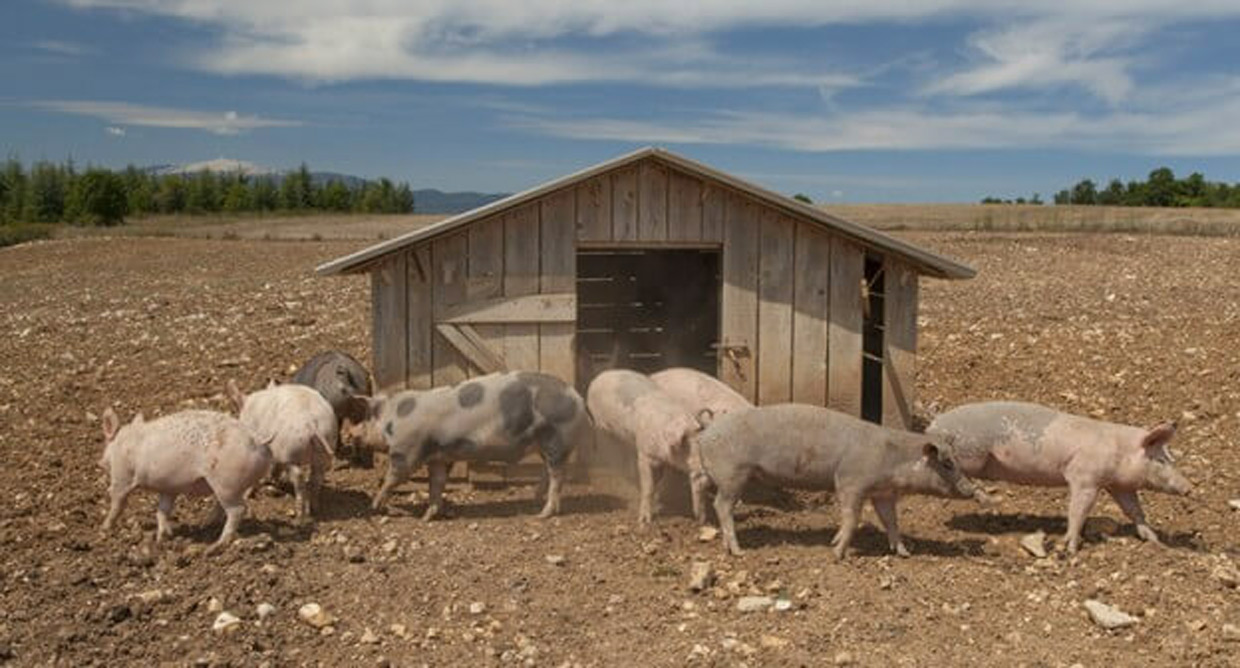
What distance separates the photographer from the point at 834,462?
30.1 ft

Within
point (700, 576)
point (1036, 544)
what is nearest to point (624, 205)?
point (700, 576)

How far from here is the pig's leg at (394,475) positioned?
33.9 feet

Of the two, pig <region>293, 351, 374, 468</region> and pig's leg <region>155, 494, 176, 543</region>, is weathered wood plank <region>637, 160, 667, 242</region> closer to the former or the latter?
pig <region>293, 351, 374, 468</region>

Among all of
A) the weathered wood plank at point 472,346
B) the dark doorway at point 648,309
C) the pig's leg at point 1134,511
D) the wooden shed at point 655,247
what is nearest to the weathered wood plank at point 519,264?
the wooden shed at point 655,247

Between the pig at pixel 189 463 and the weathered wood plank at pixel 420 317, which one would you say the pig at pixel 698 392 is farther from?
the pig at pixel 189 463

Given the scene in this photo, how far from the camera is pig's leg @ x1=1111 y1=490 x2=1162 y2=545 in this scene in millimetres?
9406

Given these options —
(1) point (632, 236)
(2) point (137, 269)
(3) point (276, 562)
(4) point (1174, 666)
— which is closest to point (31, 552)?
(3) point (276, 562)

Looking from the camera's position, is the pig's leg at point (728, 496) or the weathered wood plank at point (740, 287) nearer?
the pig's leg at point (728, 496)

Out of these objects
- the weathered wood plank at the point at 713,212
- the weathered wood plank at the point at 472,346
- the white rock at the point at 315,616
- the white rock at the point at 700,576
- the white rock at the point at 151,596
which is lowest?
the white rock at the point at 315,616

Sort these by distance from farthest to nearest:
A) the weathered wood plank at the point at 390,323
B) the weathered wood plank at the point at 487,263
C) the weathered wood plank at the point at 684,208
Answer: the weathered wood plank at the point at 684,208 < the weathered wood plank at the point at 487,263 < the weathered wood plank at the point at 390,323

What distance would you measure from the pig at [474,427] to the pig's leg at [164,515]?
175cm

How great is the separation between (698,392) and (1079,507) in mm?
3553

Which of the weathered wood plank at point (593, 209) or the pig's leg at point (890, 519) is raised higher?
the weathered wood plank at point (593, 209)

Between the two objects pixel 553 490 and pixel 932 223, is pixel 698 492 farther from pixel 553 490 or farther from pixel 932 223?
pixel 932 223
